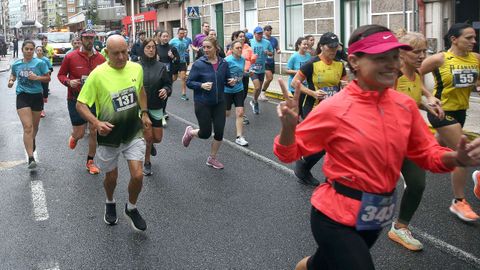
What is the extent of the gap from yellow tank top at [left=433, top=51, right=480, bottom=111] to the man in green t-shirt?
2.92m

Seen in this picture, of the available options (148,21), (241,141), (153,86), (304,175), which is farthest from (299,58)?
(148,21)

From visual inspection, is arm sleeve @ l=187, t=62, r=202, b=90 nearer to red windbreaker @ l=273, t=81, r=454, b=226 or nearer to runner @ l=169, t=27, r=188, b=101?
red windbreaker @ l=273, t=81, r=454, b=226

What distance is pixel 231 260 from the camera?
4.72 m

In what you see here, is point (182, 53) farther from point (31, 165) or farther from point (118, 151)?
point (118, 151)

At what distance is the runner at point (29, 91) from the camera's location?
821cm

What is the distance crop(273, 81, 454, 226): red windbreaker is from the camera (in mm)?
2906

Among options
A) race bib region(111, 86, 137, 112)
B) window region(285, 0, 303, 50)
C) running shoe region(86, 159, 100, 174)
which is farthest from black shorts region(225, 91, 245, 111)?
window region(285, 0, 303, 50)

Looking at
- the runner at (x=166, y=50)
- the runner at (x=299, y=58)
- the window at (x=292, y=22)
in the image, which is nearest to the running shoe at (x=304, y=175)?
the runner at (x=299, y=58)

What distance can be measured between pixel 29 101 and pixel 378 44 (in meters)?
6.54

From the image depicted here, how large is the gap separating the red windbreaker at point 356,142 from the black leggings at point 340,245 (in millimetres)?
46

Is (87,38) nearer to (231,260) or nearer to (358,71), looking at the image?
(231,260)

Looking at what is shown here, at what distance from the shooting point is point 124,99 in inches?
210

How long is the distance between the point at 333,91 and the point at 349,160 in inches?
164

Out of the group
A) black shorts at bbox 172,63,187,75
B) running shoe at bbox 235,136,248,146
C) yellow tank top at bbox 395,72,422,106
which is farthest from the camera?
black shorts at bbox 172,63,187,75
